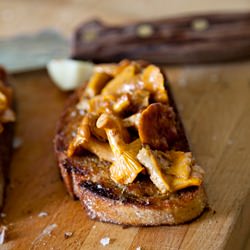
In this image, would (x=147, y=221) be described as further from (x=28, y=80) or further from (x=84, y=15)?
(x=84, y=15)

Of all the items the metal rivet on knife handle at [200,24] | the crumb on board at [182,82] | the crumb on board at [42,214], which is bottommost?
the crumb on board at [182,82]

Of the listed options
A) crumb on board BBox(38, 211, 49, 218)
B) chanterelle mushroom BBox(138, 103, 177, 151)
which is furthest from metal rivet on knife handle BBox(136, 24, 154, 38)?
crumb on board BBox(38, 211, 49, 218)

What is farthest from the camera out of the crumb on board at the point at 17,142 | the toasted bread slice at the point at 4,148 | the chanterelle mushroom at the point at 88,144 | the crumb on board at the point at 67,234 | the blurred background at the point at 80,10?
the blurred background at the point at 80,10

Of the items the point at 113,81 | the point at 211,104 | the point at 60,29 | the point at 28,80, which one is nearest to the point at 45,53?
the point at 28,80

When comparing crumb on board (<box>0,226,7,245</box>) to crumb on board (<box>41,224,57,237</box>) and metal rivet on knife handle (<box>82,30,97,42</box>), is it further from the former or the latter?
metal rivet on knife handle (<box>82,30,97,42</box>)

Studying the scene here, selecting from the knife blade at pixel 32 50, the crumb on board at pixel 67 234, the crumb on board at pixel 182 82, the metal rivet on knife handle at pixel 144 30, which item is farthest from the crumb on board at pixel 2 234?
the metal rivet on knife handle at pixel 144 30

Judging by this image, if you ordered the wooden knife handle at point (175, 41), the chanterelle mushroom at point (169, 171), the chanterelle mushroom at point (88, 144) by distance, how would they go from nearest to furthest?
the chanterelle mushroom at point (169, 171) < the chanterelle mushroom at point (88, 144) < the wooden knife handle at point (175, 41)

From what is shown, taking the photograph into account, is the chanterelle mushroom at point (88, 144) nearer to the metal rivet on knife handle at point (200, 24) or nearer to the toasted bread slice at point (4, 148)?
the toasted bread slice at point (4, 148)

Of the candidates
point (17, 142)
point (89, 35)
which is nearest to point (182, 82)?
point (89, 35)
